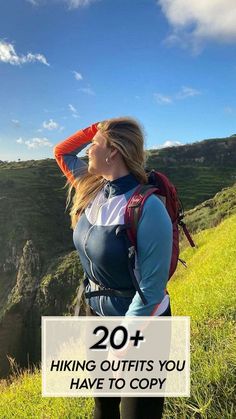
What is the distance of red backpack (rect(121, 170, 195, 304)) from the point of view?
2.80 m

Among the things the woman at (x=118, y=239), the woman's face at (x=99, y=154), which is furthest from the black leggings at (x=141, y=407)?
the woman's face at (x=99, y=154)

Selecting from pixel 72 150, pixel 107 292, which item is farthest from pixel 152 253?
pixel 72 150

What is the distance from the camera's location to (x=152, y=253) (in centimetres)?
270

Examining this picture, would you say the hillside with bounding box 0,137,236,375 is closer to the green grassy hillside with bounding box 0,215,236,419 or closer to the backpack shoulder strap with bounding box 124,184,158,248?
the green grassy hillside with bounding box 0,215,236,419

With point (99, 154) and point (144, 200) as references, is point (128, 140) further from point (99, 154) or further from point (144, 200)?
point (144, 200)

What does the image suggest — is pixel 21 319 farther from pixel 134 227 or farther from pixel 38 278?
pixel 134 227

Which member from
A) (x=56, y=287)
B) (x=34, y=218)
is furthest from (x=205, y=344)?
(x=34, y=218)

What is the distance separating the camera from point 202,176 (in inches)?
4658

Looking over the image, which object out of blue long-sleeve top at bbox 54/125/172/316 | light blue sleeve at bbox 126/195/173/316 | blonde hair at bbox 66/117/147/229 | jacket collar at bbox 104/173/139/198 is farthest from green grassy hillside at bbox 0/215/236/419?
blonde hair at bbox 66/117/147/229

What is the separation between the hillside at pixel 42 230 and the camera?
62.4m

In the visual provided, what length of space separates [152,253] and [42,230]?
89208 millimetres

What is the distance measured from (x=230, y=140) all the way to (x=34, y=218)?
7871 centimetres

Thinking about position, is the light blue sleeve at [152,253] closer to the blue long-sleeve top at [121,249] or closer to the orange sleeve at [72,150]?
the blue long-sleeve top at [121,249]

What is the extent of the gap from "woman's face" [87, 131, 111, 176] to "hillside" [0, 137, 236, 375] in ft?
88.8
